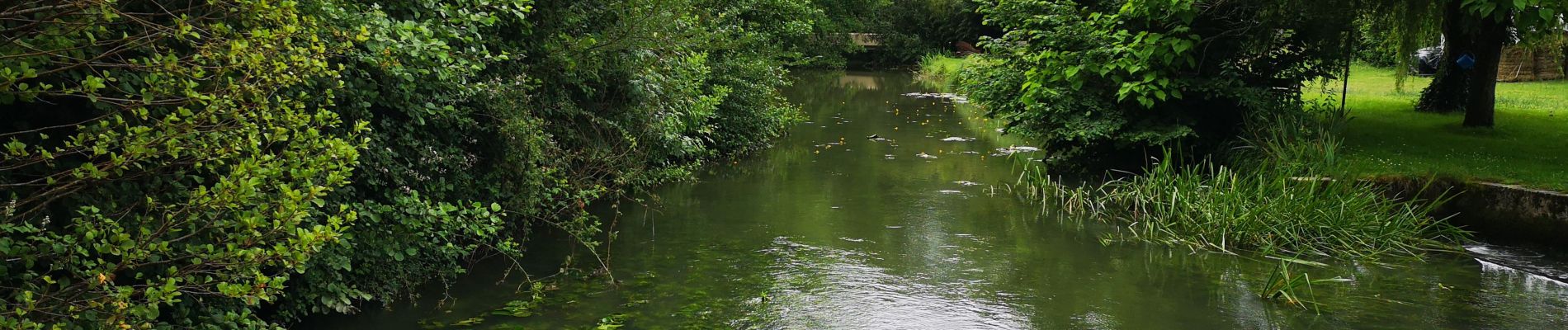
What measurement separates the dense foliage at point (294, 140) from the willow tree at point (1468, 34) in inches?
274

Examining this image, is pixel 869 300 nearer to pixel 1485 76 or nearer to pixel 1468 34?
pixel 1485 76

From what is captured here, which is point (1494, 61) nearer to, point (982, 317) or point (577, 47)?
point (982, 317)

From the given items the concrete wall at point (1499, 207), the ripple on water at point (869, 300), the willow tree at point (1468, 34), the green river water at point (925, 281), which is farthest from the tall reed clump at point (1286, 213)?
the ripple on water at point (869, 300)

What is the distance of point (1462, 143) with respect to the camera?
12984mm

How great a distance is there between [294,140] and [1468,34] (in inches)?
581

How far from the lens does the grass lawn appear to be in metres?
11.1

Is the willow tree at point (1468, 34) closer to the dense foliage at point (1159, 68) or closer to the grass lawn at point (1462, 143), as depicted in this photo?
the grass lawn at point (1462, 143)

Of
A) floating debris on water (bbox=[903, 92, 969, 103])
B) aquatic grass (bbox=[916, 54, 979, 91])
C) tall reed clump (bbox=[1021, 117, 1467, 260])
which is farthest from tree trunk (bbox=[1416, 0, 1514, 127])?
aquatic grass (bbox=[916, 54, 979, 91])

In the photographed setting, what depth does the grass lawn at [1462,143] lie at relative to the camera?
11056mm

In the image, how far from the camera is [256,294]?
4.79 meters

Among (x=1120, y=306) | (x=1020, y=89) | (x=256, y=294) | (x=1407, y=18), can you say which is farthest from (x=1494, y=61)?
(x=256, y=294)

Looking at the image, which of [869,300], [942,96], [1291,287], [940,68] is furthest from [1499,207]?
[940,68]

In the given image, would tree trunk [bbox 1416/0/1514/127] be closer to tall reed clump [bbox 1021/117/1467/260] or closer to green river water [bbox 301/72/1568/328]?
tall reed clump [bbox 1021/117/1467/260]

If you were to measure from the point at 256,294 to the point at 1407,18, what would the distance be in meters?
11.0
